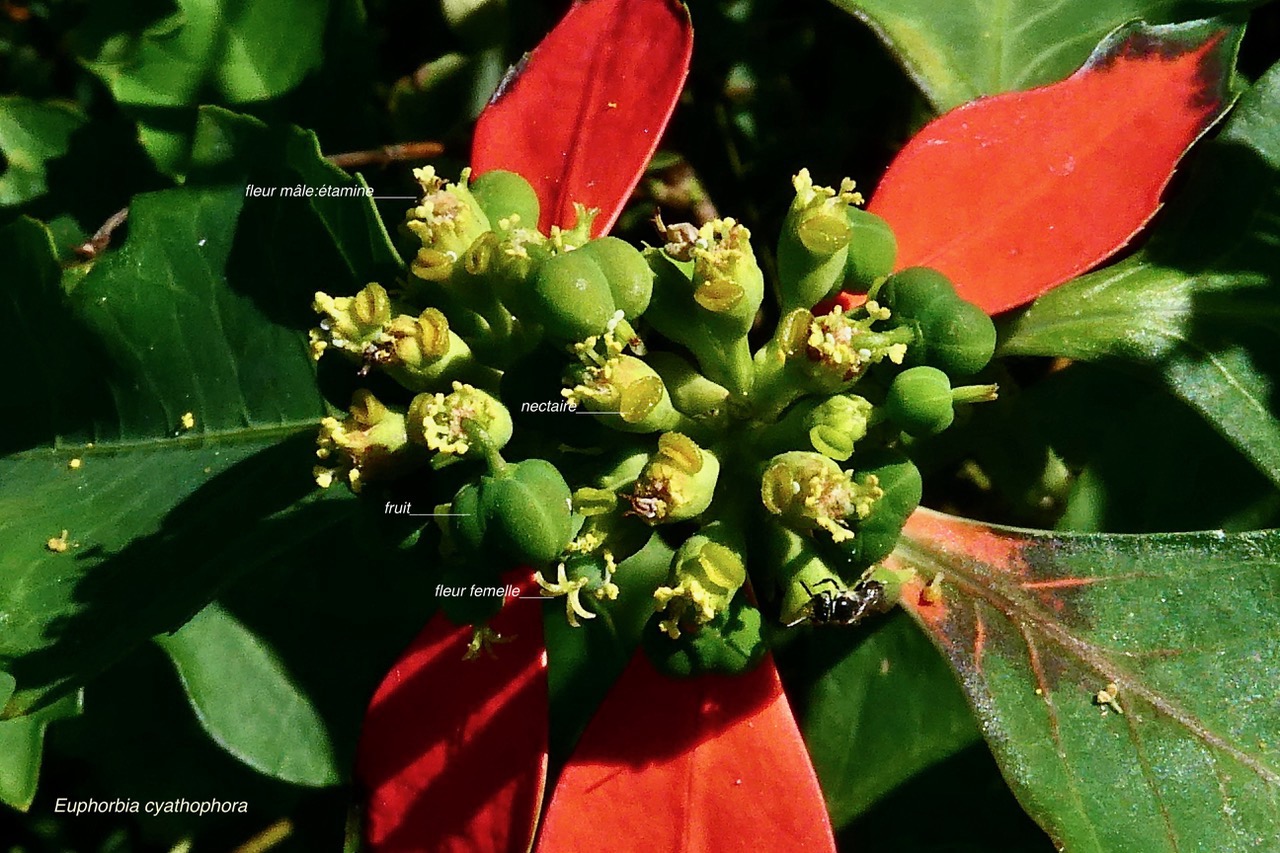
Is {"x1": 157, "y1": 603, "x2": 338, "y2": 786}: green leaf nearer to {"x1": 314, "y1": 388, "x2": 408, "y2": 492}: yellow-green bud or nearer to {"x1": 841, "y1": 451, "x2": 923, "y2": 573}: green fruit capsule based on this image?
{"x1": 314, "y1": 388, "x2": 408, "y2": 492}: yellow-green bud

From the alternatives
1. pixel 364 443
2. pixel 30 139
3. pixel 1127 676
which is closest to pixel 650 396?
pixel 364 443

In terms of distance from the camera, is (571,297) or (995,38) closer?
(571,297)

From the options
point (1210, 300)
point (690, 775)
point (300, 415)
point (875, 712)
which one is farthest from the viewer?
point (875, 712)

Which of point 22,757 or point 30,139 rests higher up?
Answer: point 30,139

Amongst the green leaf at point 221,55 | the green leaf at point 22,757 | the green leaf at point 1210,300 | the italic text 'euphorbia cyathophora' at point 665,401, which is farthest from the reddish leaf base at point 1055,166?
the green leaf at point 22,757

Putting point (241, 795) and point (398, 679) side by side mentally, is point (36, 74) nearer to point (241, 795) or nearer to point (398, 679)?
point (241, 795)

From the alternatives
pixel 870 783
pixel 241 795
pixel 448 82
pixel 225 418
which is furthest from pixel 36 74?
pixel 870 783

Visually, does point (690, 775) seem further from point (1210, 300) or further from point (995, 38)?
point (995, 38)
